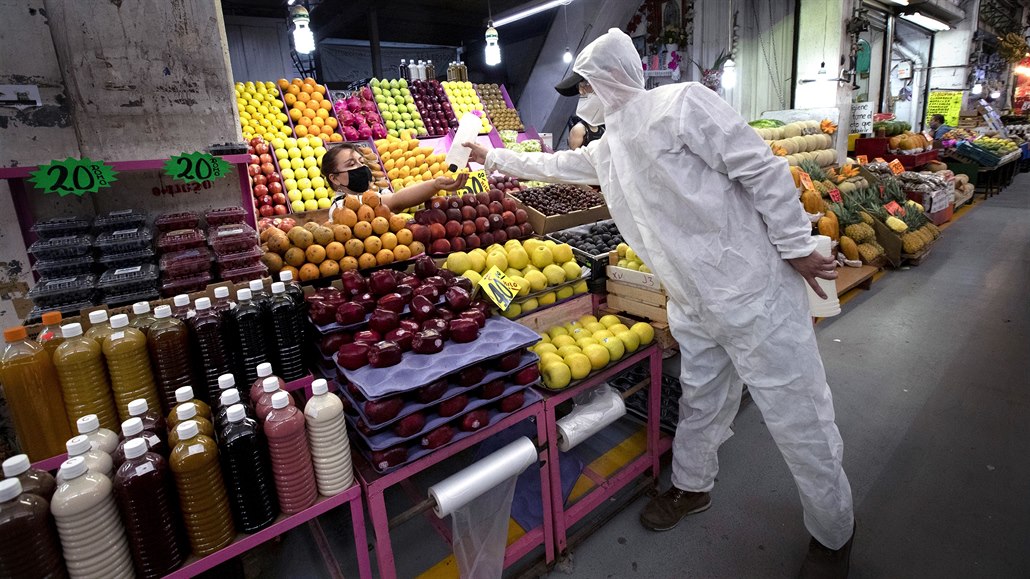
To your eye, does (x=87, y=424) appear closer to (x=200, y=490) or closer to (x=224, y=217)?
(x=200, y=490)

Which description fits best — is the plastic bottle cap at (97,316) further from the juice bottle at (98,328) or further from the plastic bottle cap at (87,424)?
the plastic bottle cap at (87,424)

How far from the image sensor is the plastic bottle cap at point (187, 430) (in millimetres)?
1367

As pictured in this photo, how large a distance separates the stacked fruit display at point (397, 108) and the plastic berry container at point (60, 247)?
4814mm

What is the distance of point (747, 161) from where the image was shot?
2035 mm

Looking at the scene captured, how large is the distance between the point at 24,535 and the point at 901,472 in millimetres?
3633

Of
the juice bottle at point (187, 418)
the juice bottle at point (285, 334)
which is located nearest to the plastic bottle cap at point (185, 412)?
the juice bottle at point (187, 418)

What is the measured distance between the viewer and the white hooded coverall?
2.07m

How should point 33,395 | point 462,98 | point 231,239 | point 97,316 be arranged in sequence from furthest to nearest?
1. point 462,98
2. point 231,239
3. point 97,316
4. point 33,395

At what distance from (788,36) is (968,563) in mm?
9534

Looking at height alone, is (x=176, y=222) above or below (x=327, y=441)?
above

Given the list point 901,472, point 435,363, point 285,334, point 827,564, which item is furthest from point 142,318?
point 901,472

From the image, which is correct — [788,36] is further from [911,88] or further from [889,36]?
[911,88]

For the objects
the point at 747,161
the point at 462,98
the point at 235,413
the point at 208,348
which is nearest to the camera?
the point at 235,413

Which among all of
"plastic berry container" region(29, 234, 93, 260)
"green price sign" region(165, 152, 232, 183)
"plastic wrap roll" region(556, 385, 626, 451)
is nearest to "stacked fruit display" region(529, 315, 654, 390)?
"plastic wrap roll" region(556, 385, 626, 451)
